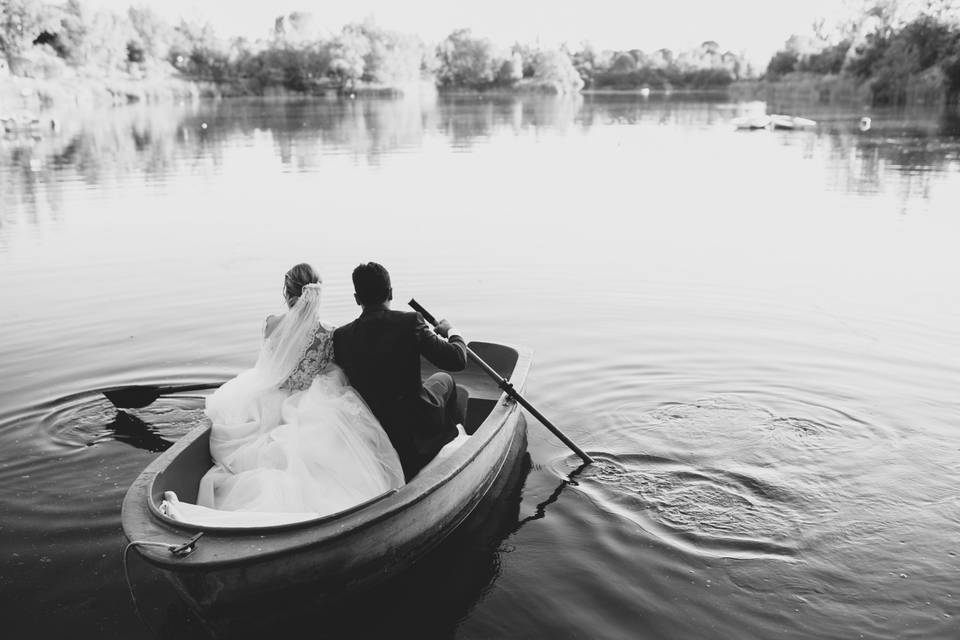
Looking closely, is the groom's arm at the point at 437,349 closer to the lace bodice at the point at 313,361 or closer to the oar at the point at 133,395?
the lace bodice at the point at 313,361

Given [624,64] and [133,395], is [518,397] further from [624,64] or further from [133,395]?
[624,64]

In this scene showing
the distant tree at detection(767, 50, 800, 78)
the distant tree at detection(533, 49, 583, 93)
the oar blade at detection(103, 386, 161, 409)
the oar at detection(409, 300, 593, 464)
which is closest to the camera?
the oar at detection(409, 300, 593, 464)

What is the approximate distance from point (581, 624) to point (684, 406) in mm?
3127

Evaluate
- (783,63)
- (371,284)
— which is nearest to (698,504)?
(371,284)

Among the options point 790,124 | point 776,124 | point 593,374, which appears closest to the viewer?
point 593,374

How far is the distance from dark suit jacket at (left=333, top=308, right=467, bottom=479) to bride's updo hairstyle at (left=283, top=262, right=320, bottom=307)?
332 mm

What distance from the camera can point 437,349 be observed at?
4730mm

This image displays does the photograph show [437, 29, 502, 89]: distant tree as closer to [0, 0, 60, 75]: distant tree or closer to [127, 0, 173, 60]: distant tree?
[127, 0, 173, 60]: distant tree

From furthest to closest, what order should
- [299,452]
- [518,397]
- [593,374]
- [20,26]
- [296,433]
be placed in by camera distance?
[20,26] < [593,374] < [518,397] < [296,433] < [299,452]

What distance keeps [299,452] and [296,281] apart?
3.43 ft

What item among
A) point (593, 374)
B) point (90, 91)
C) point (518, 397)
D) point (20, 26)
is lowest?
point (593, 374)

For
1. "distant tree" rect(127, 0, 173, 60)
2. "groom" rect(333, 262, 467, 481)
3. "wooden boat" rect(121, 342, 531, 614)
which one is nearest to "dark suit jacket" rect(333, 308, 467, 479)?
"groom" rect(333, 262, 467, 481)

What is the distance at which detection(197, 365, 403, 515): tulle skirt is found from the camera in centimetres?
429

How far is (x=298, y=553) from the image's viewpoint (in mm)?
3582
